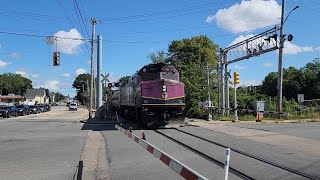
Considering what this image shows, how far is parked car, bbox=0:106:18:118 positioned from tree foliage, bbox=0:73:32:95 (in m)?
129

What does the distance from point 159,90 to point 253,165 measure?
1419cm

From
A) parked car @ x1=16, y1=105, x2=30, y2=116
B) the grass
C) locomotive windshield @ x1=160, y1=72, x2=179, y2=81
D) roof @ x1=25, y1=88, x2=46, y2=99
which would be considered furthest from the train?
roof @ x1=25, y1=88, x2=46, y2=99

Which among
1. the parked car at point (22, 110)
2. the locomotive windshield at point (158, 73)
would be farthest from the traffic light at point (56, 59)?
the parked car at point (22, 110)

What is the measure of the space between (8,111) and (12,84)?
463 ft

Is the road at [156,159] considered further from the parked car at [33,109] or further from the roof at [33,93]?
the roof at [33,93]

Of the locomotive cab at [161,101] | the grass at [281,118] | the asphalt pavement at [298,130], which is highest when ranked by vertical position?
the locomotive cab at [161,101]

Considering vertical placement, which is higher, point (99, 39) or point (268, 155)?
point (99, 39)

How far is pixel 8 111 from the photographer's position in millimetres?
54156

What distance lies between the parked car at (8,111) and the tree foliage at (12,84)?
129 m

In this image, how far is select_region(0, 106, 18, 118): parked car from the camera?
174 feet

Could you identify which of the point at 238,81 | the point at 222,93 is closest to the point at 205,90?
the point at 222,93

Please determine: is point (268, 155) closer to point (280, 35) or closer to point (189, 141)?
point (189, 141)

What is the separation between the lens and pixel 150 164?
39.0 ft

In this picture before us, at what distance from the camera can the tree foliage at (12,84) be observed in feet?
600
